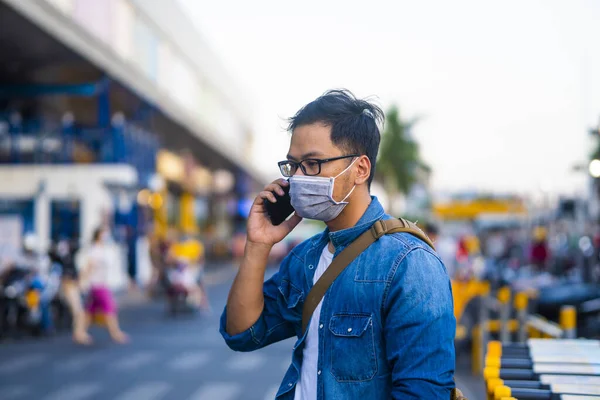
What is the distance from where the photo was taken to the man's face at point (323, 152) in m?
2.47

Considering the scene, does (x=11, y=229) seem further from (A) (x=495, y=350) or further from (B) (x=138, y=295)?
(A) (x=495, y=350)

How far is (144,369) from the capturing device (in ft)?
31.1

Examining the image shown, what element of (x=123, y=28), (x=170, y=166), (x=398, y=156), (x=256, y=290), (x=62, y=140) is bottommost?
(x=256, y=290)

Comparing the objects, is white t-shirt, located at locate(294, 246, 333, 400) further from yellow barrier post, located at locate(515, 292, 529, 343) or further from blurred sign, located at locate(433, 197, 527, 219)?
blurred sign, located at locate(433, 197, 527, 219)

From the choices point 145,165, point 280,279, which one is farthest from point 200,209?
point 280,279

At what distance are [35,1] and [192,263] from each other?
297 inches

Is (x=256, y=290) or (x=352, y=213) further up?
(x=352, y=213)

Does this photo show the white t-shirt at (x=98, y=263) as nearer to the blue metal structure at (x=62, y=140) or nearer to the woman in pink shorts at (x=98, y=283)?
the woman in pink shorts at (x=98, y=283)

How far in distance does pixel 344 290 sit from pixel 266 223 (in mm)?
539

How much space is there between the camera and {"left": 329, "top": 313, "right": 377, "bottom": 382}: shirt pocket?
2.30 meters

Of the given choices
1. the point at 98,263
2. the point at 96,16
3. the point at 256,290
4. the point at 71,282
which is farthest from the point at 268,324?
the point at 96,16

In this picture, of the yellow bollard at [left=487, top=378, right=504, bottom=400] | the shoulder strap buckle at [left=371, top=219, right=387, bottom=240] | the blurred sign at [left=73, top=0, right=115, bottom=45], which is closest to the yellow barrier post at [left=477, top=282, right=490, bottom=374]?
the yellow bollard at [left=487, top=378, right=504, bottom=400]

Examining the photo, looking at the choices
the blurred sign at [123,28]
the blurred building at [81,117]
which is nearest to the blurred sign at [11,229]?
the blurred building at [81,117]

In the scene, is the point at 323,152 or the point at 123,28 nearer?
Result: the point at 323,152
